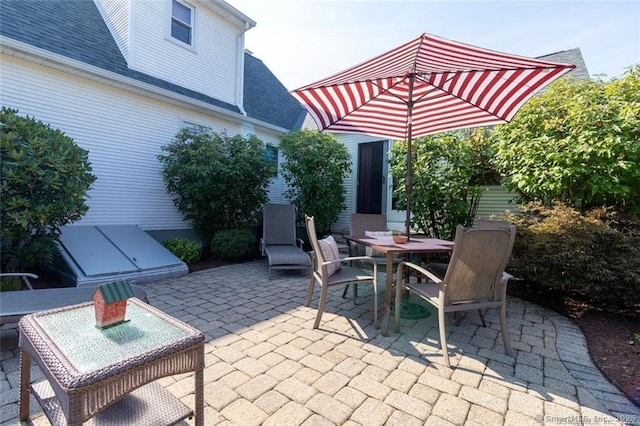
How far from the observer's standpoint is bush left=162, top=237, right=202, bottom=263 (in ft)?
19.7

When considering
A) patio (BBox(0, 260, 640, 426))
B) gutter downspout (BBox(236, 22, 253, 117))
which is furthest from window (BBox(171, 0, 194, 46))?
patio (BBox(0, 260, 640, 426))

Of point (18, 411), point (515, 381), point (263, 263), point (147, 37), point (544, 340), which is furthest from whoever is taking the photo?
point (147, 37)

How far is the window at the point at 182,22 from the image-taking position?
7.63m

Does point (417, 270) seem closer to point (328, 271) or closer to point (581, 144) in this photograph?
point (328, 271)

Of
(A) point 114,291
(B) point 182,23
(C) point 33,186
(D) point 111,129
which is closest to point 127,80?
(D) point 111,129

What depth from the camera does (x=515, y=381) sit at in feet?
7.47

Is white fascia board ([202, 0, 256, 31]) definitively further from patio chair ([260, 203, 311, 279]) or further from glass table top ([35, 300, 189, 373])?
glass table top ([35, 300, 189, 373])

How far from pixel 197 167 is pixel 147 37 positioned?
142 inches

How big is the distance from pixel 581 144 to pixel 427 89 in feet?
6.97

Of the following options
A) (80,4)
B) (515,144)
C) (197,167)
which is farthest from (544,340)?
(80,4)

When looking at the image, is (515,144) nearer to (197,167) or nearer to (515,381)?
(515,381)

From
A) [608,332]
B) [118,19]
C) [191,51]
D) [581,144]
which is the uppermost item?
[118,19]

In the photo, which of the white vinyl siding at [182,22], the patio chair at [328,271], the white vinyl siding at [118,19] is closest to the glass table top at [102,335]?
the patio chair at [328,271]

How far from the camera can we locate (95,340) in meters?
1.60
